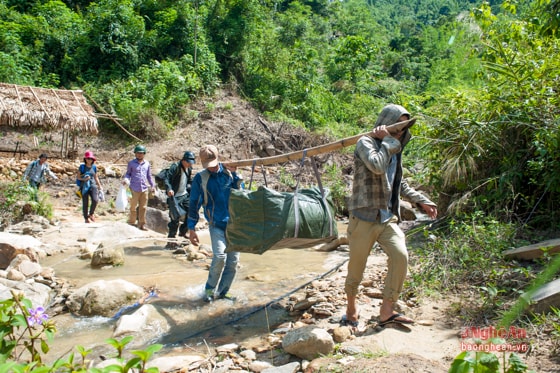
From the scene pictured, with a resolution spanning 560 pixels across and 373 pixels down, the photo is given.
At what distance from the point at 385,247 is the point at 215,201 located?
2.00 metres

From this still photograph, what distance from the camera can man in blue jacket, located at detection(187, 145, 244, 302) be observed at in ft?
16.1

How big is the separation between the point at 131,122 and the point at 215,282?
41.5ft

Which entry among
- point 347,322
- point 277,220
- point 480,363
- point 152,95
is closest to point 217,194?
point 277,220

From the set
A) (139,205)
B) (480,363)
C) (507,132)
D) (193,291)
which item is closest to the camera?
(480,363)

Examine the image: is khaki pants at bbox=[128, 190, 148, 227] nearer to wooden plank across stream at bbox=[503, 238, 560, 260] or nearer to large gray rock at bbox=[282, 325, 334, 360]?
large gray rock at bbox=[282, 325, 334, 360]

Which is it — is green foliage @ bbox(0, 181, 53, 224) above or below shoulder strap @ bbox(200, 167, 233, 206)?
below

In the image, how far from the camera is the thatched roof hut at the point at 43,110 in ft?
40.1

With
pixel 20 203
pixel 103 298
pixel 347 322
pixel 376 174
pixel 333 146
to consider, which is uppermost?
pixel 333 146

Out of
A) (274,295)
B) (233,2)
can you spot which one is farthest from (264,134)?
(274,295)

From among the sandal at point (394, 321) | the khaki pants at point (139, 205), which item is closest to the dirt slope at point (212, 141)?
the khaki pants at point (139, 205)

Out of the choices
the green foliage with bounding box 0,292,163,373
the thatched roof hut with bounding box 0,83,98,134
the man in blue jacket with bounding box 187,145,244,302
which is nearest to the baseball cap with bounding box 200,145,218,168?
the man in blue jacket with bounding box 187,145,244,302

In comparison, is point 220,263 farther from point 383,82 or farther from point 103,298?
point 383,82

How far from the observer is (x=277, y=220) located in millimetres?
4047

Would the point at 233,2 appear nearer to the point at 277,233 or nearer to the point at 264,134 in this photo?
the point at 264,134
